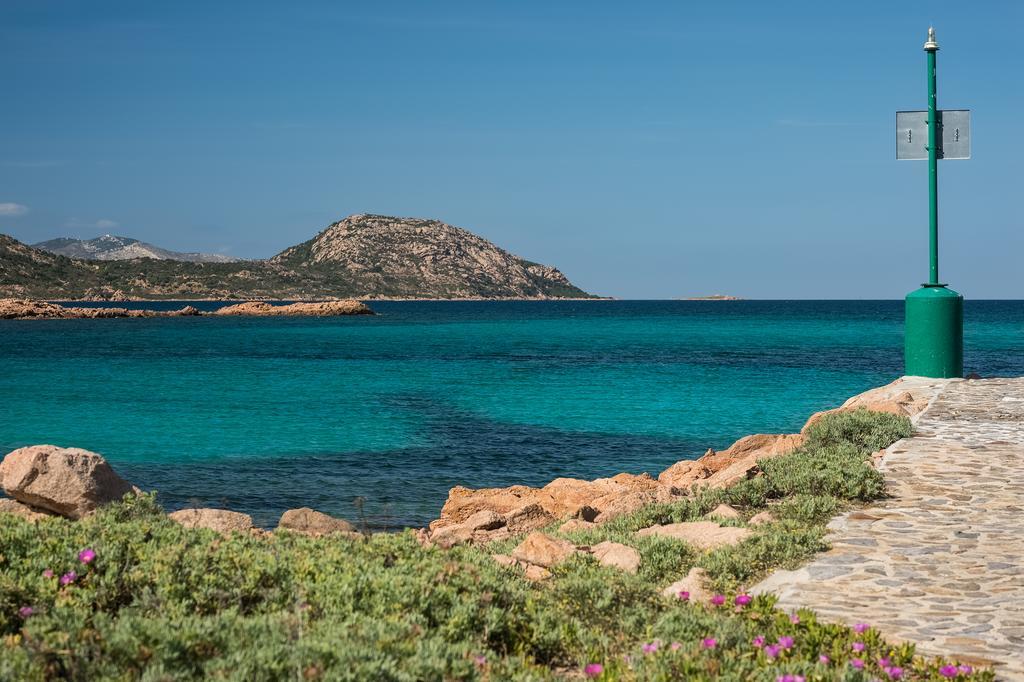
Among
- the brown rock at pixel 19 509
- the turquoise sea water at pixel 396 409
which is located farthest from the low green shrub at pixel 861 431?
the brown rock at pixel 19 509

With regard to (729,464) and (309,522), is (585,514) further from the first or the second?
(729,464)

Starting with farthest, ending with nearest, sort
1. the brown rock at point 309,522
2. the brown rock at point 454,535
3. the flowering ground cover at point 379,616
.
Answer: the brown rock at point 309,522 → the brown rock at point 454,535 → the flowering ground cover at point 379,616

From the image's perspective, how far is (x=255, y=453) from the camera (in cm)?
2055

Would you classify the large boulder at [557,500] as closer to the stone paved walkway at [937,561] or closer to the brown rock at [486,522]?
the brown rock at [486,522]

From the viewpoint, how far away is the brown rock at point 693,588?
6.55m

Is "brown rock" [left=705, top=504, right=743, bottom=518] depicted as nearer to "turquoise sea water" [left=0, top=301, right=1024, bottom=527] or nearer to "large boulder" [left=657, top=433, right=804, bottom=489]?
A: "large boulder" [left=657, top=433, right=804, bottom=489]

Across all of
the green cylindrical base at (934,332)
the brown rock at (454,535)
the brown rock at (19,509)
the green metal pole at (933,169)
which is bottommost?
the brown rock at (454,535)

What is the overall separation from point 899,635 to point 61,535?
5.97 meters

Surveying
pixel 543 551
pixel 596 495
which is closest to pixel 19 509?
pixel 543 551

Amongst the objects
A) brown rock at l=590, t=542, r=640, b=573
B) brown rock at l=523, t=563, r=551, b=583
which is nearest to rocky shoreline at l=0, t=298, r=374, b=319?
brown rock at l=590, t=542, r=640, b=573

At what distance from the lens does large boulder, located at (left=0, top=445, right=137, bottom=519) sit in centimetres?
1018

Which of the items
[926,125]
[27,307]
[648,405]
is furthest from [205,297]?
[926,125]

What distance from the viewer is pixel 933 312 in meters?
17.9

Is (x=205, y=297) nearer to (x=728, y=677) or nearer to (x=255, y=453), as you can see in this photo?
(x=255, y=453)
